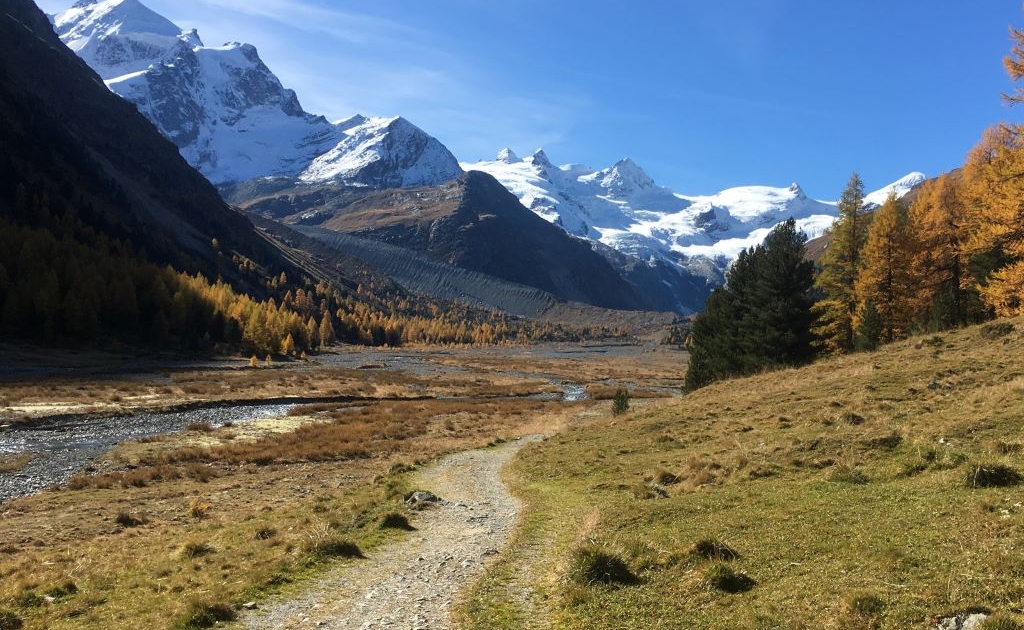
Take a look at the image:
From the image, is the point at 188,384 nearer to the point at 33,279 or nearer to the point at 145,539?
the point at 33,279

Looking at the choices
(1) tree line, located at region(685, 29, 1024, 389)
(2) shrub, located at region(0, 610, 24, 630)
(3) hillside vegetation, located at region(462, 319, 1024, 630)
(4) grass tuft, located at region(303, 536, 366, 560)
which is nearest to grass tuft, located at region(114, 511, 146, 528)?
(2) shrub, located at region(0, 610, 24, 630)

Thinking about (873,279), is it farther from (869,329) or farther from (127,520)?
(127,520)

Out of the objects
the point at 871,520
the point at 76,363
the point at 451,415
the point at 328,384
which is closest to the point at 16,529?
the point at 871,520

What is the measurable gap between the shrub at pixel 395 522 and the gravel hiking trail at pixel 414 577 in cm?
36

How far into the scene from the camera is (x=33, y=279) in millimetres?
99625

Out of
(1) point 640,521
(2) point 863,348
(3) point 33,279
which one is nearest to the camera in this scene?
(1) point 640,521

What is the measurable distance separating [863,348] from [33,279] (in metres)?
120

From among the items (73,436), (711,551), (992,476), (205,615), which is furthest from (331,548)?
(73,436)

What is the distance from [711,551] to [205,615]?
9.82 m

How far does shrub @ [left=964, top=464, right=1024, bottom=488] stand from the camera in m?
12.0

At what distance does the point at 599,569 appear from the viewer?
11898 millimetres

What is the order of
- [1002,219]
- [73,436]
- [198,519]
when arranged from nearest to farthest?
1. [198,519]
2. [1002,219]
3. [73,436]

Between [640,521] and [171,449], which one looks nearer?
[640,521]

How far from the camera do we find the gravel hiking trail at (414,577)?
11.5 metres
